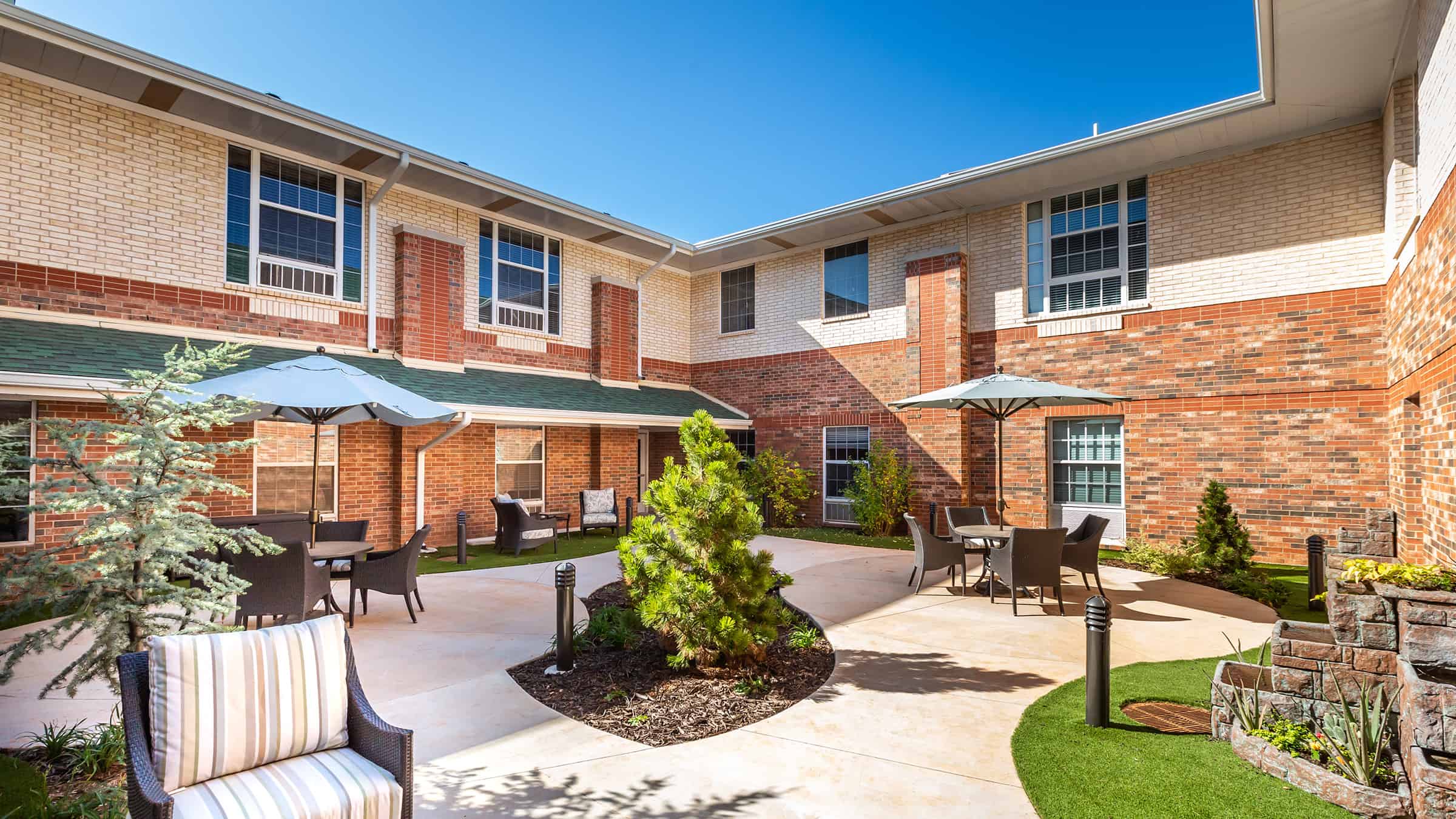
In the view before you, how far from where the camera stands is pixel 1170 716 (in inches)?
181

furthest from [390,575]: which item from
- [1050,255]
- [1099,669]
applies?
[1050,255]

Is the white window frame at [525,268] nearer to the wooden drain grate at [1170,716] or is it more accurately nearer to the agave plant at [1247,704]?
the wooden drain grate at [1170,716]

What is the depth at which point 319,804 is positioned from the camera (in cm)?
261

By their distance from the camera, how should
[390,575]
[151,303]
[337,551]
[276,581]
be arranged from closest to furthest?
[276,581] < [390,575] < [337,551] < [151,303]

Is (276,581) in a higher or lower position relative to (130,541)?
lower

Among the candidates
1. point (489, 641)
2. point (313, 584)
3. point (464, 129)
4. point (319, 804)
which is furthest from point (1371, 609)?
point (464, 129)

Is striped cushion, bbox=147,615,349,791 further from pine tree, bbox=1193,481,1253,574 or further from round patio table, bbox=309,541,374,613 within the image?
pine tree, bbox=1193,481,1253,574

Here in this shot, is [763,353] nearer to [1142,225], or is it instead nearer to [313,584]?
[1142,225]

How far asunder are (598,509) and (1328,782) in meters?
12.5

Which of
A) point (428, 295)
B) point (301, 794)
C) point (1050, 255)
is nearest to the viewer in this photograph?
point (301, 794)

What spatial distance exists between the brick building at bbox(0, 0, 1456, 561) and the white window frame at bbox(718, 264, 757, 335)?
902 mm

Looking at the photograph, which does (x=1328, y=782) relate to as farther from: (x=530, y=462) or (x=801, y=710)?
(x=530, y=462)

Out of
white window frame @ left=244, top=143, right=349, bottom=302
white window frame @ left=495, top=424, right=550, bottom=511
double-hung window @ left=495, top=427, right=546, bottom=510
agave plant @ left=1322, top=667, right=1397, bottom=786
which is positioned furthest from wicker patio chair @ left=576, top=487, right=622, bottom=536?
agave plant @ left=1322, top=667, right=1397, bottom=786

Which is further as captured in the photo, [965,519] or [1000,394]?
[965,519]
